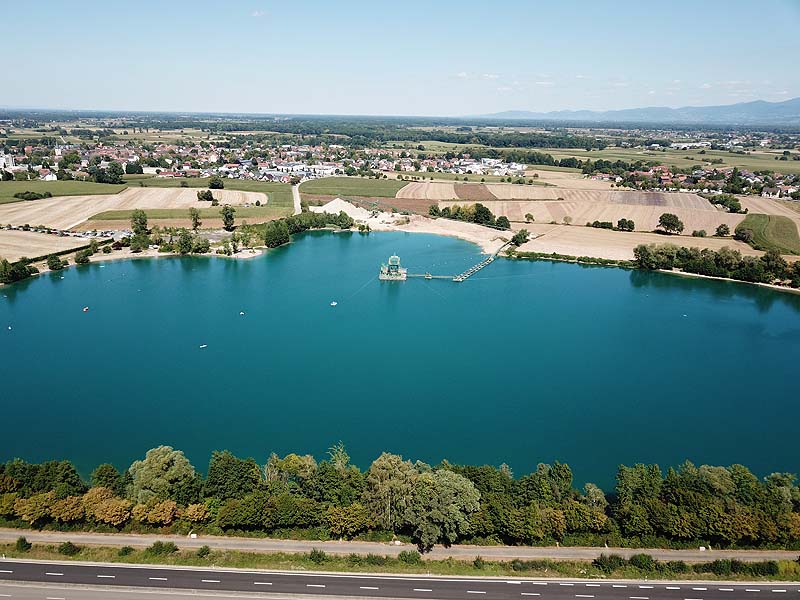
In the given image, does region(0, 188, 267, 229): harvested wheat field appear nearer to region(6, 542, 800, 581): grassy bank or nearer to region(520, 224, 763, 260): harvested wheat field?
region(520, 224, 763, 260): harvested wheat field

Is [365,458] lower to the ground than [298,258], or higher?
lower

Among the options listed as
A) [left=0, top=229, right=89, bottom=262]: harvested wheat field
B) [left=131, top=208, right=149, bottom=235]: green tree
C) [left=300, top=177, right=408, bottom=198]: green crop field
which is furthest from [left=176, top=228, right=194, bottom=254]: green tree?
[left=300, top=177, right=408, bottom=198]: green crop field

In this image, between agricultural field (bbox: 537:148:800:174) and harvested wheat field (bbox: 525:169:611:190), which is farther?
agricultural field (bbox: 537:148:800:174)

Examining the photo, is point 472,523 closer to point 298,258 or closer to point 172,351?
point 172,351

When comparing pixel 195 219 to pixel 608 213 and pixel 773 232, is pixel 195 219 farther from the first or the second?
pixel 773 232

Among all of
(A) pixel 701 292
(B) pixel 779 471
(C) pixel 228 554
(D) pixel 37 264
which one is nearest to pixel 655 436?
(B) pixel 779 471

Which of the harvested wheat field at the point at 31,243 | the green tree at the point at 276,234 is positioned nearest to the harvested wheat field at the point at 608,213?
the green tree at the point at 276,234
